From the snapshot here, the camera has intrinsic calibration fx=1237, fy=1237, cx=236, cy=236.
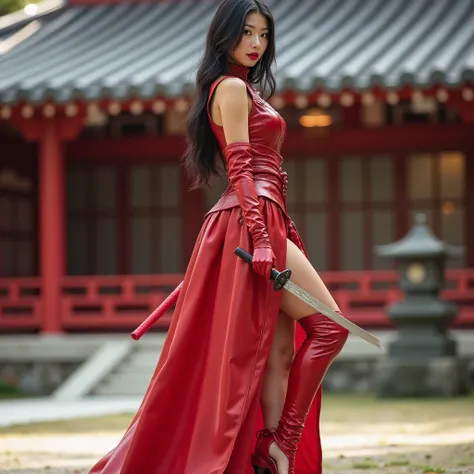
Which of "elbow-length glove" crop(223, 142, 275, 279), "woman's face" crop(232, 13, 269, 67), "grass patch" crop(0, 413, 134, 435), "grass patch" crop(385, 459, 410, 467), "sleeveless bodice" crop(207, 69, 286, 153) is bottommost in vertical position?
"grass patch" crop(0, 413, 134, 435)

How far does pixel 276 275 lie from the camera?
4609 millimetres

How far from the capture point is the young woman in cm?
462

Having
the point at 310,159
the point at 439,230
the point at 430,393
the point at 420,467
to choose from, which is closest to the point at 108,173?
the point at 310,159

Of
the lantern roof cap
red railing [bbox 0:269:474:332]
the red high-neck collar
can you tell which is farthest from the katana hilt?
red railing [bbox 0:269:474:332]

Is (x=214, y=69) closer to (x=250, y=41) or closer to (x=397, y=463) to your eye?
(x=250, y=41)

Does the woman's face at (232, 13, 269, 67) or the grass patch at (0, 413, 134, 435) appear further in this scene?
the grass patch at (0, 413, 134, 435)

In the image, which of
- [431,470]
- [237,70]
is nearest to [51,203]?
[431,470]

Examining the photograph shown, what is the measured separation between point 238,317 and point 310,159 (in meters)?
10.1

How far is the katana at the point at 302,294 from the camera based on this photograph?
15.1ft

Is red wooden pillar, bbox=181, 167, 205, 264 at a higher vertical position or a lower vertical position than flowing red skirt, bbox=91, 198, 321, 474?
higher

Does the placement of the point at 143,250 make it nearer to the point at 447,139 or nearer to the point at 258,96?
the point at 447,139

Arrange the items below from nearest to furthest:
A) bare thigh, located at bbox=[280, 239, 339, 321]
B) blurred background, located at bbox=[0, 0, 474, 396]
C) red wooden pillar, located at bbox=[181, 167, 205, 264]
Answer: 1. bare thigh, located at bbox=[280, 239, 339, 321]
2. blurred background, located at bbox=[0, 0, 474, 396]
3. red wooden pillar, located at bbox=[181, 167, 205, 264]

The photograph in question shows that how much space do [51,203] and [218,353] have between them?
29.9ft

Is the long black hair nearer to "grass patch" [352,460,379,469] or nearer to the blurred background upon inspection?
"grass patch" [352,460,379,469]
